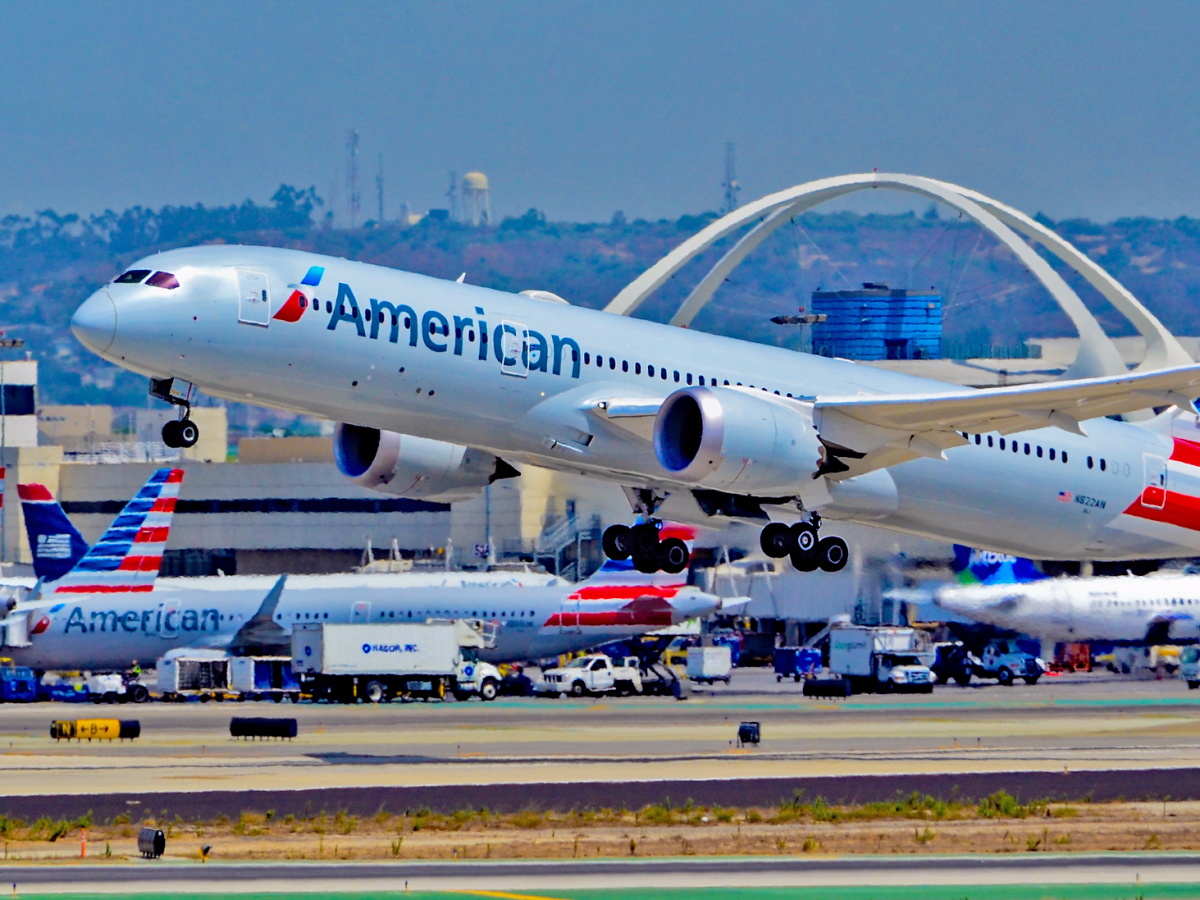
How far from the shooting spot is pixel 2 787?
46875mm

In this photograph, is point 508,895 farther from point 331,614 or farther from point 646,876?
point 331,614

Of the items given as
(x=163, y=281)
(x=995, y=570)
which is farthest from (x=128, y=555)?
(x=163, y=281)

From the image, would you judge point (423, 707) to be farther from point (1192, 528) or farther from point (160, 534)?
point (1192, 528)

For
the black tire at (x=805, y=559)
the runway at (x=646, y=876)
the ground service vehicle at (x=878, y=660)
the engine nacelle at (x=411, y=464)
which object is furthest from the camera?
the ground service vehicle at (x=878, y=660)

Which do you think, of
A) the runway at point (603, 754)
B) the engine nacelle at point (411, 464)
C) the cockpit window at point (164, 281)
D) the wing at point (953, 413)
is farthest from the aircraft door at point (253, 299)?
the wing at point (953, 413)

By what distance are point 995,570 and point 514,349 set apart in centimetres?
5525

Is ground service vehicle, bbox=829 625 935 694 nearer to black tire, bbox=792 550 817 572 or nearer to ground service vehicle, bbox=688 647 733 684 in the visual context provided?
ground service vehicle, bbox=688 647 733 684

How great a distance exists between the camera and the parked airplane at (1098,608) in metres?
92.1

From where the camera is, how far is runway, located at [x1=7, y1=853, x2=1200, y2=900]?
29.8 m

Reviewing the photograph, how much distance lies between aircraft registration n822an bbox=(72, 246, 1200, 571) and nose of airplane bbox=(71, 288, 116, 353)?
4 cm

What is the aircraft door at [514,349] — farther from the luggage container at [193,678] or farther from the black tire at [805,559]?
the luggage container at [193,678]

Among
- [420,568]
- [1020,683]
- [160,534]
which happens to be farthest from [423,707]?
[420,568]

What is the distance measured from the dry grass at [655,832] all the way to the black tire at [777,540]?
820cm

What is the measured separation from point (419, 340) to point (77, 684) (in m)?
61.2
